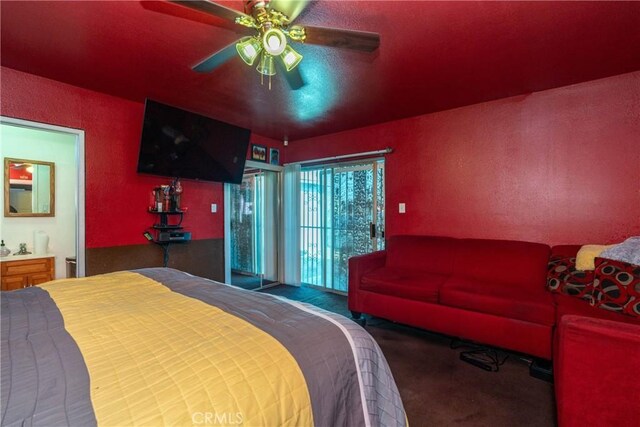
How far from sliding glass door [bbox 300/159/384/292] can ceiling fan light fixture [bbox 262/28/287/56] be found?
8.43ft

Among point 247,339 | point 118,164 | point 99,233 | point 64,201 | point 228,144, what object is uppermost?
point 228,144

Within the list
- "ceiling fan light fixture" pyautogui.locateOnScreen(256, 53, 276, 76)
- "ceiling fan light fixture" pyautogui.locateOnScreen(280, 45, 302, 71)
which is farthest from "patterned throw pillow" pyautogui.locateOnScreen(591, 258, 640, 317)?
"ceiling fan light fixture" pyautogui.locateOnScreen(256, 53, 276, 76)

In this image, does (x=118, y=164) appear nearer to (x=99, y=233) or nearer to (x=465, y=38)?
(x=99, y=233)

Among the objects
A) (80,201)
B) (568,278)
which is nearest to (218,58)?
(80,201)

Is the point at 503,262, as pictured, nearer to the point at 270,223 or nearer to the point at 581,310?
the point at 581,310

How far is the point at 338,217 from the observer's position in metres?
4.29

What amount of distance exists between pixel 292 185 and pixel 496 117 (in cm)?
284

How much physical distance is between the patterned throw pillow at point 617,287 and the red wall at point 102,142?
4008 millimetres

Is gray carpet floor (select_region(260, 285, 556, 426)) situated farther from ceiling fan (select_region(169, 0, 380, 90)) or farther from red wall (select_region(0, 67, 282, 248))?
red wall (select_region(0, 67, 282, 248))

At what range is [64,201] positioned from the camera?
12.5 feet

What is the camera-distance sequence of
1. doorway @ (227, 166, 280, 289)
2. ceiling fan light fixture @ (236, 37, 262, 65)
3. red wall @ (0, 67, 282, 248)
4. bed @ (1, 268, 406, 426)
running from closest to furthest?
bed @ (1, 268, 406, 426)
ceiling fan light fixture @ (236, 37, 262, 65)
red wall @ (0, 67, 282, 248)
doorway @ (227, 166, 280, 289)

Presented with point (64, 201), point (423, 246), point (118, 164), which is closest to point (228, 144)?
point (118, 164)

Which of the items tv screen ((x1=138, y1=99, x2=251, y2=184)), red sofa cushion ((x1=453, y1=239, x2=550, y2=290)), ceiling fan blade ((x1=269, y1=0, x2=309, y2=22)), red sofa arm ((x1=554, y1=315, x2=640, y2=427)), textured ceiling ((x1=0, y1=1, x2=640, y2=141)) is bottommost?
red sofa arm ((x1=554, y1=315, x2=640, y2=427))

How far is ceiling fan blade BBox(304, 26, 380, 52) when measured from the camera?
1.51 m
